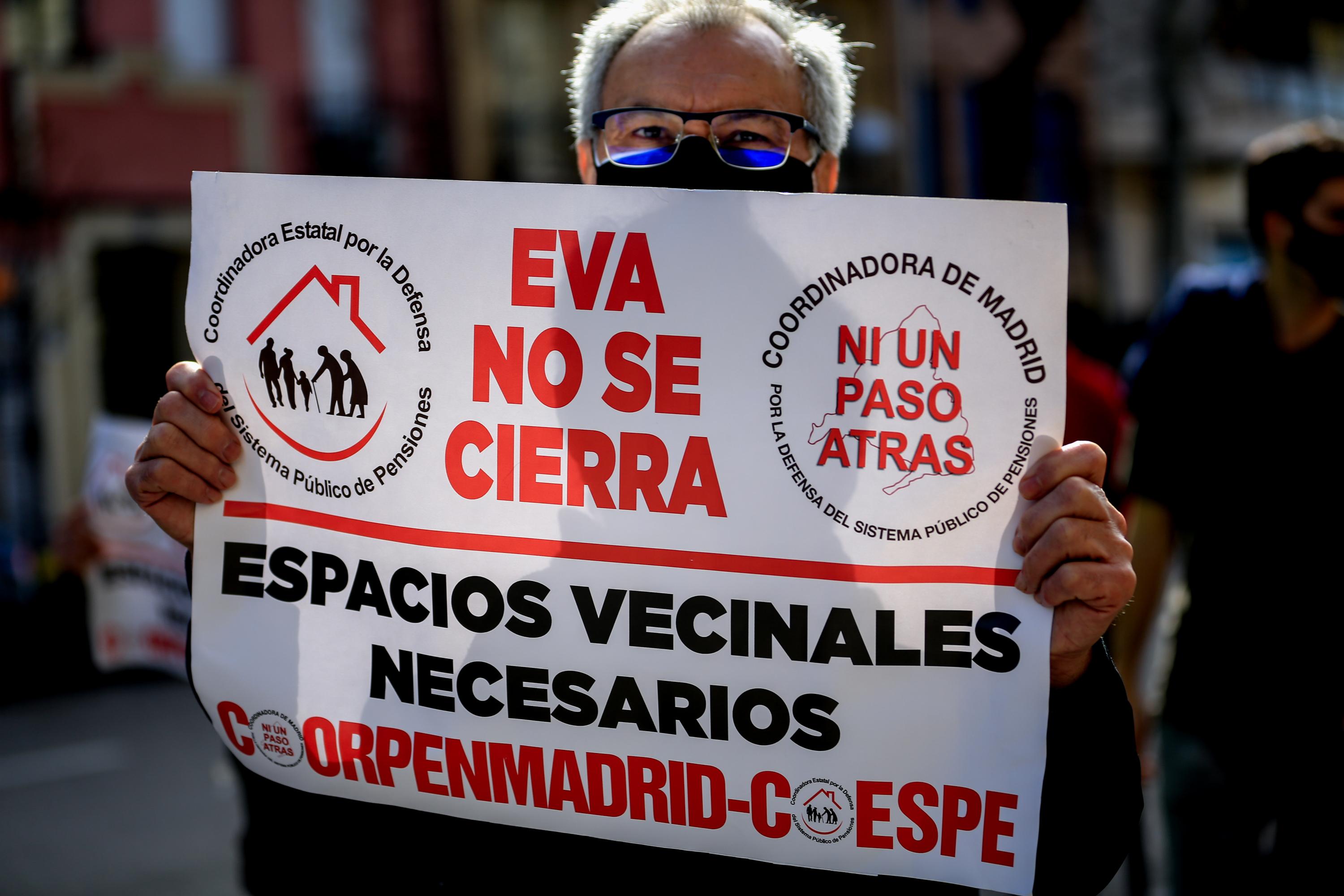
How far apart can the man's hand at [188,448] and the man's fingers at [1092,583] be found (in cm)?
99

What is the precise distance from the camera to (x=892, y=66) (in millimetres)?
19609

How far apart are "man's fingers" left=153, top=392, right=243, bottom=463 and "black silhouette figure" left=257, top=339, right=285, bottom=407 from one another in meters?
0.07

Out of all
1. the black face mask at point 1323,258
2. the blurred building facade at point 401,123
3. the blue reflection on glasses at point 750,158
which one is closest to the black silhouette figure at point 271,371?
the blue reflection on glasses at point 750,158

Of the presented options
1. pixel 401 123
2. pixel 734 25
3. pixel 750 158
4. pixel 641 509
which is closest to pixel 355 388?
pixel 641 509

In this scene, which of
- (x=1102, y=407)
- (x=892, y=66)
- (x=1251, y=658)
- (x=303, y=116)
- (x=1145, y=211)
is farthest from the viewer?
(x=1145, y=211)

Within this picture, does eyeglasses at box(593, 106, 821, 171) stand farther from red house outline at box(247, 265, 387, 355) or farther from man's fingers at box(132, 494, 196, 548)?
man's fingers at box(132, 494, 196, 548)

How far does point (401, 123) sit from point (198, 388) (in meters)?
13.5

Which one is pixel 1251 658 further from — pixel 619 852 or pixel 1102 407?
pixel 619 852

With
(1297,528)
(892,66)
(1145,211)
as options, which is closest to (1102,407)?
(1297,528)

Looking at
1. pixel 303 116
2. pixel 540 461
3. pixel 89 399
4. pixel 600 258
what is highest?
pixel 303 116

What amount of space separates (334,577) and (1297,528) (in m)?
1.92

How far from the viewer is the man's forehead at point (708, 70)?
67.8 inches

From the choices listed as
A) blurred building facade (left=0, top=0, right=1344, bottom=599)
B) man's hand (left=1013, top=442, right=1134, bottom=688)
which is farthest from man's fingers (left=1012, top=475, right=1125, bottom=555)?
blurred building facade (left=0, top=0, right=1344, bottom=599)

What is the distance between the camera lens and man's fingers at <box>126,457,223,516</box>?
1552 millimetres
